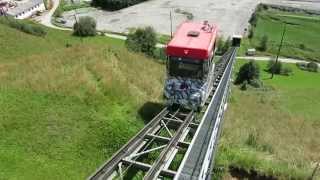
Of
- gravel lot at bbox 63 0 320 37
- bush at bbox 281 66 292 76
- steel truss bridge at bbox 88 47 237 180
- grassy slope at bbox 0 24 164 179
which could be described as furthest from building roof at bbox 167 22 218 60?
gravel lot at bbox 63 0 320 37

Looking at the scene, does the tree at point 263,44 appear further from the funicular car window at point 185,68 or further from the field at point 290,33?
the funicular car window at point 185,68

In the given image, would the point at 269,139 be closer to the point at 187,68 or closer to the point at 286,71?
the point at 187,68

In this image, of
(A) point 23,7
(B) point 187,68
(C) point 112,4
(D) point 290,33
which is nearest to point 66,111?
(B) point 187,68

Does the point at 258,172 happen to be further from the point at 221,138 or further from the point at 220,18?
the point at 220,18

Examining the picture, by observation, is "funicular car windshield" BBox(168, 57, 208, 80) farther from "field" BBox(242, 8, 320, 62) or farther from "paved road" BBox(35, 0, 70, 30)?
"paved road" BBox(35, 0, 70, 30)

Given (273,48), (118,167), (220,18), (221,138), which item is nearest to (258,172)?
(221,138)

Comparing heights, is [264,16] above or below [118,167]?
below
